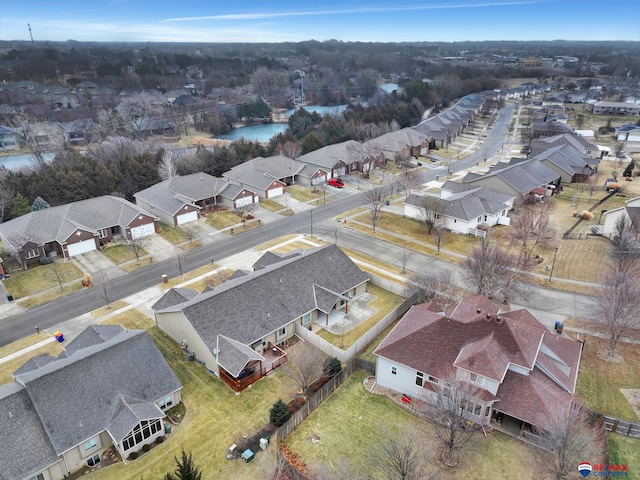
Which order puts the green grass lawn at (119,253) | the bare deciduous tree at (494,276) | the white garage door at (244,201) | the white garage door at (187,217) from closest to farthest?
the bare deciduous tree at (494,276) → the green grass lawn at (119,253) → the white garage door at (187,217) → the white garage door at (244,201)

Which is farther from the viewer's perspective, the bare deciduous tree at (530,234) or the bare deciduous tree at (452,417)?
the bare deciduous tree at (530,234)

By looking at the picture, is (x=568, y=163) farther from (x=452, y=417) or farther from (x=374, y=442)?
(x=374, y=442)

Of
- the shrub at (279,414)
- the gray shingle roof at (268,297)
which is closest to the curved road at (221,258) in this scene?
the gray shingle roof at (268,297)

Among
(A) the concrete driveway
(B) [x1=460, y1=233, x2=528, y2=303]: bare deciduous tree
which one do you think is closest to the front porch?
(B) [x1=460, y1=233, x2=528, y2=303]: bare deciduous tree

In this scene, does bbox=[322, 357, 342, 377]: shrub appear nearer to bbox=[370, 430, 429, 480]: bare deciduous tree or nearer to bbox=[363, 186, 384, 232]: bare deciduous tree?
bbox=[370, 430, 429, 480]: bare deciduous tree

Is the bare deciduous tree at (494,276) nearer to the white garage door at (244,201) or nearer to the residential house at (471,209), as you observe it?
the residential house at (471,209)

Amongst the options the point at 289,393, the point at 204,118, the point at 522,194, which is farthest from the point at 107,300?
the point at 204,118
